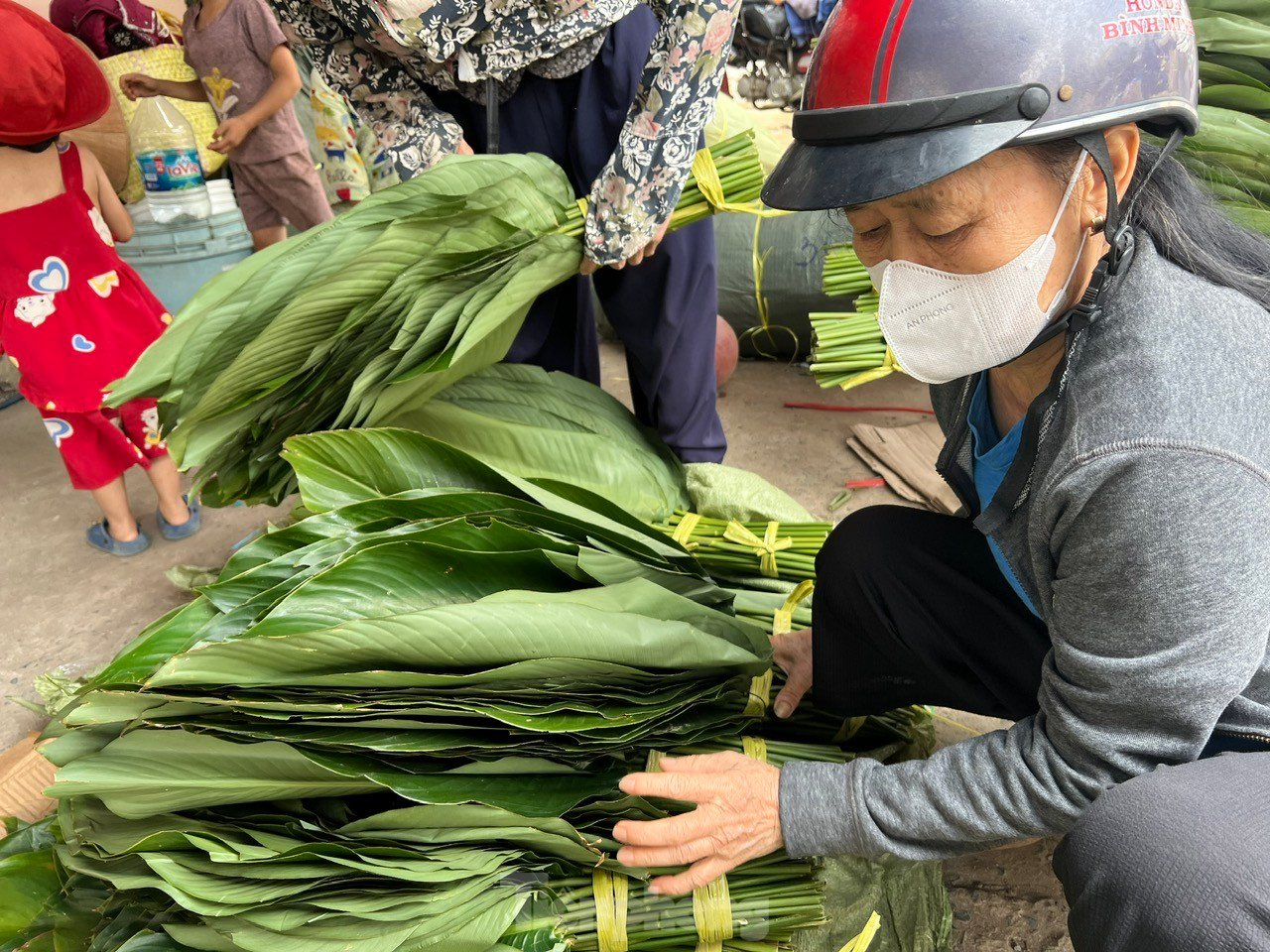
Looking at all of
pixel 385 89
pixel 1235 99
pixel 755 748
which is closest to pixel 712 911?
pixel 755 748

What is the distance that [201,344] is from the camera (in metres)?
1.34

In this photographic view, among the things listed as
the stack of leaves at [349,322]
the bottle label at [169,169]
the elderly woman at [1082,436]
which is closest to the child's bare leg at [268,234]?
the bottle label at [169,169]

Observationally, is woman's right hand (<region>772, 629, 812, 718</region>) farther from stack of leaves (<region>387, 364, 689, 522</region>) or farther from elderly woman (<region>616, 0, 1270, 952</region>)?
stack of leaves (<region>387, 364, 689, 522</region>)

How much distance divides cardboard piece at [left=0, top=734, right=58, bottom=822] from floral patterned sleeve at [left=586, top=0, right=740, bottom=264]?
138cm

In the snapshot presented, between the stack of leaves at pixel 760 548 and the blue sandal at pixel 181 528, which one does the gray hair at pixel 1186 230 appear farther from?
the blue sandal at pixel 181 528

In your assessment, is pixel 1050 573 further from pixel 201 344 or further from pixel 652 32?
pixel 652 32

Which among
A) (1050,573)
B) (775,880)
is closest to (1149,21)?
(1050,573)

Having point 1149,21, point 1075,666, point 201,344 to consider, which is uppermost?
point 1149,21

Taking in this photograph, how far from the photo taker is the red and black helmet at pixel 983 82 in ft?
2.68

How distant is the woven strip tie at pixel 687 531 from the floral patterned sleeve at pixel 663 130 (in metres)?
0.51

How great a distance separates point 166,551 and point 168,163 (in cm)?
167

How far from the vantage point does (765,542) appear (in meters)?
1.62

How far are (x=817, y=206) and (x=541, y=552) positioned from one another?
57 centimetres

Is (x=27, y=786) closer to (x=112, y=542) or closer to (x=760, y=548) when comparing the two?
(x=112, y=542)
